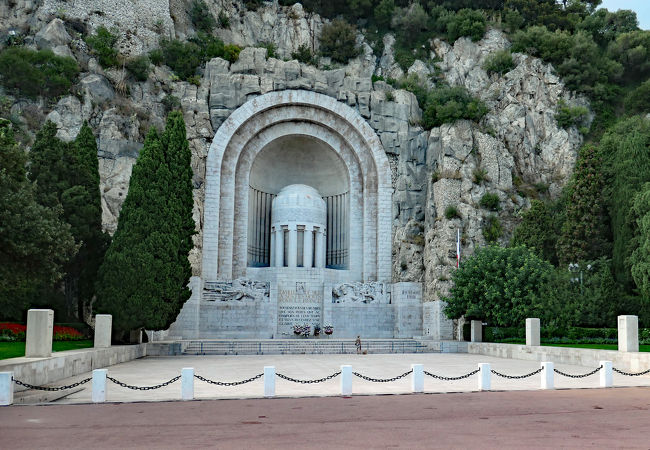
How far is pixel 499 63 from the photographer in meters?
43.6

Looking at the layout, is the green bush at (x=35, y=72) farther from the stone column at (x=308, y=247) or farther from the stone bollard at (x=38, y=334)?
the stone bollard at (x=38, y=334)

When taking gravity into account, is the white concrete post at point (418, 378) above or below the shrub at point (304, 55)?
below

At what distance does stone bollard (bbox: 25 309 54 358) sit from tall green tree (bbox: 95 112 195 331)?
24.6 ft

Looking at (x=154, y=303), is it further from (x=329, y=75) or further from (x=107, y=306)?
(x=329, y=75)

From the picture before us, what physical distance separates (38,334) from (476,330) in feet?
63.9

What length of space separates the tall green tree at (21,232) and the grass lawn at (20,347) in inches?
63.8

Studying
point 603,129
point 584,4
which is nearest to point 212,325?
point 603,129

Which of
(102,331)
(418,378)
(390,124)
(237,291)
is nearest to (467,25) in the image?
(390,124)

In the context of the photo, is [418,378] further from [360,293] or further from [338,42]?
[338,42]

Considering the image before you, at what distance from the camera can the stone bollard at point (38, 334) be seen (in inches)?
586

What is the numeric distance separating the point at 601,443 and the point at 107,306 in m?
18.3

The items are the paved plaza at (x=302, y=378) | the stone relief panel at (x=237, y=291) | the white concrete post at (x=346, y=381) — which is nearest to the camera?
the white concrete post at (x=346, y=381)

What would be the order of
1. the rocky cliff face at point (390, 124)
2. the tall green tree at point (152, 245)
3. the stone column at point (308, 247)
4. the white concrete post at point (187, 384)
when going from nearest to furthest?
the white concrete post at point (187, 384)
the tall green tree at point (152, 245)
the rocky cliff face at point (390, 124)
the stone column at point (308, 247)

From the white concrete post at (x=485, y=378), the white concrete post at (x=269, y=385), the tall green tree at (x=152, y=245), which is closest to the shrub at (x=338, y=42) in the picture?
the tall green tree at (x=152, y=245)
